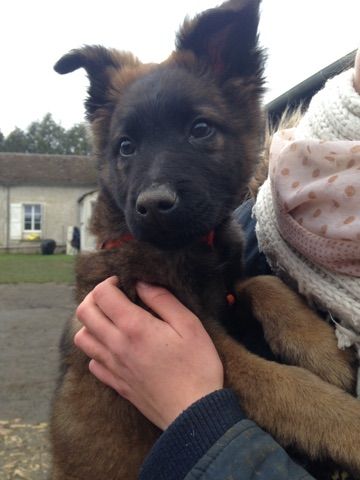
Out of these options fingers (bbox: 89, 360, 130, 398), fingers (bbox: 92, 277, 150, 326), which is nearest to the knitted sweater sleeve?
fingers (bbox: 92, 277, 150, 326)

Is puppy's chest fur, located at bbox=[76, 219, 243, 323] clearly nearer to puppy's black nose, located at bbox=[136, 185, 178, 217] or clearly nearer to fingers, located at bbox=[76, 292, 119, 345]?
fingers, located at bbox=[76, 292, 119, 345]

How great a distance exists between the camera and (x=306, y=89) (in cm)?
364

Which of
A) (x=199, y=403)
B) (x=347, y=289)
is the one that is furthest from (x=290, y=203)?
(x=199, y=403)

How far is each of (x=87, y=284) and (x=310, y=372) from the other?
3.20 feet

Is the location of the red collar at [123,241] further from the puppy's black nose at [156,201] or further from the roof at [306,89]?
the roof at [306,89]

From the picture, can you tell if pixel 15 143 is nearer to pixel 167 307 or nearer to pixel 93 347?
pixel 93 347

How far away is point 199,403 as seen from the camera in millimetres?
1528

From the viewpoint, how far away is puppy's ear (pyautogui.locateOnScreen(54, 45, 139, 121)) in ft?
8.33

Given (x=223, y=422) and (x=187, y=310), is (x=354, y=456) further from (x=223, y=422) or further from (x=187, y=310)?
(x=187, y=310)

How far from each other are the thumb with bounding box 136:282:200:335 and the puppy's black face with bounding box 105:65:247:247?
0.17 meters

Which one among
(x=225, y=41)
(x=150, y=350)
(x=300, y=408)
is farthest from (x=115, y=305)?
(x=225, y=41)

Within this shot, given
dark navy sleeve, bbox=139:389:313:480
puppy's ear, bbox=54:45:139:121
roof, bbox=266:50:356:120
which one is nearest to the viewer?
dark navy sleeve, bbox=139:389:313:480

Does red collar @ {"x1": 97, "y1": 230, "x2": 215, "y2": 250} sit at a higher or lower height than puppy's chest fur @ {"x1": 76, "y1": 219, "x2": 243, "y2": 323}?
higher

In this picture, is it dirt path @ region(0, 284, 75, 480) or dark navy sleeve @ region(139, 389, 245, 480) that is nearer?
dark navy sleeve @ region(139, 389, 245, 480)
